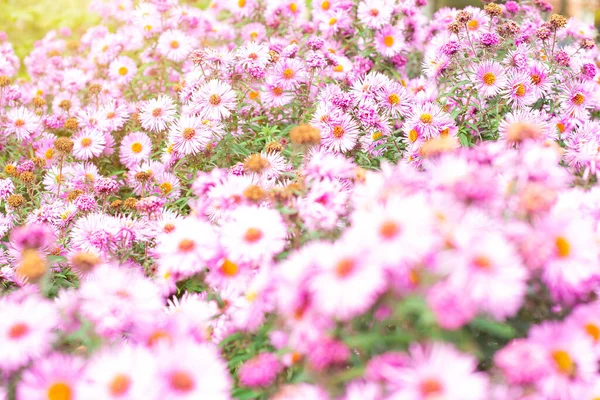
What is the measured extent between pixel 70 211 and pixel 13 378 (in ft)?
3.37

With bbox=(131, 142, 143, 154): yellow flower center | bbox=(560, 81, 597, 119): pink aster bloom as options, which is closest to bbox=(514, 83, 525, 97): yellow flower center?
bbox=(560, 81, 597, 119): pink aster bloom

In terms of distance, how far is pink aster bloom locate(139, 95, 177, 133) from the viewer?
8.68 ft

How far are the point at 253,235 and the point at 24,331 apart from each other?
1.88 ft

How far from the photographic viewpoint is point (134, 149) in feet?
9.05

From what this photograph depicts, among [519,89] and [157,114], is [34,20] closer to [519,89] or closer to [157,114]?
[157,114]

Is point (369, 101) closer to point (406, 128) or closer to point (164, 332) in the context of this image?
point (406, 128)

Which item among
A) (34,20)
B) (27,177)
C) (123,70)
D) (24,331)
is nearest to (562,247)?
(24,331)

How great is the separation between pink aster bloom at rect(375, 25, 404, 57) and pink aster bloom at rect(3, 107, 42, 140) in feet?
6.07

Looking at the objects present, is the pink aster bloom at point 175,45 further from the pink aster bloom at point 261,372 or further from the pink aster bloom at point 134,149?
the pink aster bloom at point 261,372

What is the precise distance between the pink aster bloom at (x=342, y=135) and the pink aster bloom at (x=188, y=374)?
128 centimetres

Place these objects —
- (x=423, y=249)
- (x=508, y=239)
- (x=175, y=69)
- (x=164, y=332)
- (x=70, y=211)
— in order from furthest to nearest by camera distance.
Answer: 1. (x=175, y=69)
2. (x=70, y=211)
3. (x=164, y=332)
4. (x=508, y=239)
5. (x=423, y=249)

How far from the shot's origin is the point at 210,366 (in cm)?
115

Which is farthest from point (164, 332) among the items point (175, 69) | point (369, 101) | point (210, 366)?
point (175, 69)

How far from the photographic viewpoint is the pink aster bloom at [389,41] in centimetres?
302
